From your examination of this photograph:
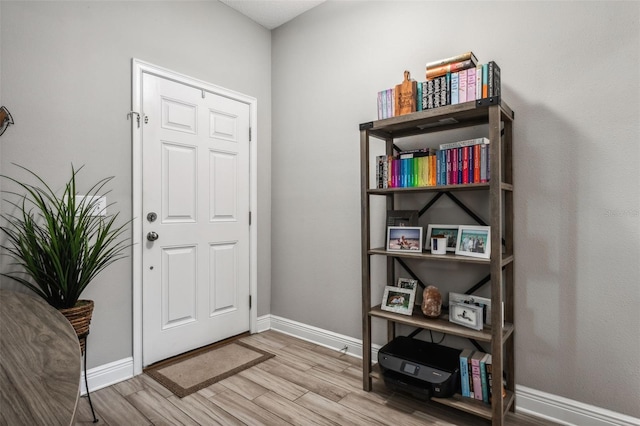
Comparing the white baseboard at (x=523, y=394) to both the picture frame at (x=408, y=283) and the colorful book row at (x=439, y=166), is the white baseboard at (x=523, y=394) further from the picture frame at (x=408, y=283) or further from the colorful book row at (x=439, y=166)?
the colorful book row at (x=439, y=166)

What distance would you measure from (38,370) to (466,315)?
5.89 ft

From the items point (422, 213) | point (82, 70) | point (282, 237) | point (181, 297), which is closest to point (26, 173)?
point (82, 70)

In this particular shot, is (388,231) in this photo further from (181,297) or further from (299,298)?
(181,297)

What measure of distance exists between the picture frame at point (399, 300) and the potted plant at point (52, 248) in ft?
5.32

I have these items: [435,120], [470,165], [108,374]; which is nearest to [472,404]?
[470,165]

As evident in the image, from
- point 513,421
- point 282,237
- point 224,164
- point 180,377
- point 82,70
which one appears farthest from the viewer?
point 282,237

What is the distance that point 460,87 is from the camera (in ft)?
5.91

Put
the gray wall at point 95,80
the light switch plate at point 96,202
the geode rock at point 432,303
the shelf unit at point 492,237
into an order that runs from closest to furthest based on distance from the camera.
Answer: the shelf unit at point 492,237 → the gray wall at point 95,80 → the geode rock at point 432,303 → the light switch plate at point 96,202

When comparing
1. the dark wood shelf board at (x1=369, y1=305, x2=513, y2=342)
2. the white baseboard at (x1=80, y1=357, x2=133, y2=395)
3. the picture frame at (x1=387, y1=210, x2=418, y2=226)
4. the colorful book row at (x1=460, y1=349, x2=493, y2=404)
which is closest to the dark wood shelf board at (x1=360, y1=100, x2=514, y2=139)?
the picture frame at (x1=387, y1=210, x2=418, y2=226)

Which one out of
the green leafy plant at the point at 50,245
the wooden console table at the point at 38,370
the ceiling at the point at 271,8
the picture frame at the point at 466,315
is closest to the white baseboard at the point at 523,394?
the picture frame at the point at 466,315

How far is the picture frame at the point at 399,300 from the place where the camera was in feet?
6.79

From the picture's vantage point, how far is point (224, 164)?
286cm

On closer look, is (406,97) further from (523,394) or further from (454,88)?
(523,394)

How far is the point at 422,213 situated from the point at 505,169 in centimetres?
55
